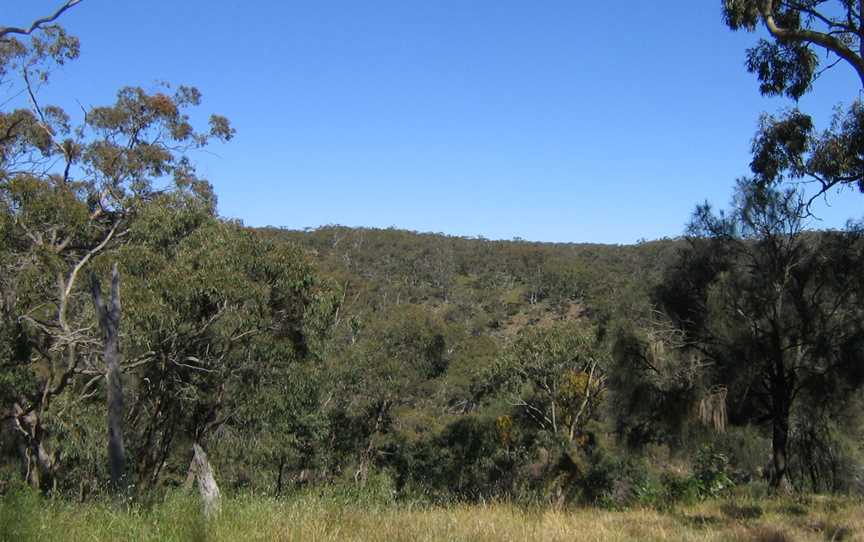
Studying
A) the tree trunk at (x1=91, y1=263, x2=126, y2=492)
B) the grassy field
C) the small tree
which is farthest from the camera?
the small tree

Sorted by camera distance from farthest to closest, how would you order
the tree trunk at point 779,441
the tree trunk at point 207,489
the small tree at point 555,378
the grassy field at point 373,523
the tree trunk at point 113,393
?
the small tree at point 555,378
the tree trunk at point 779,441
the tree trunk at point 113,393
the tree trunk at point 207,489
the grassy field at point 373,523

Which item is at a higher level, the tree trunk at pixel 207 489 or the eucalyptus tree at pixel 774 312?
the eucalyptus tree at pixel 774 312

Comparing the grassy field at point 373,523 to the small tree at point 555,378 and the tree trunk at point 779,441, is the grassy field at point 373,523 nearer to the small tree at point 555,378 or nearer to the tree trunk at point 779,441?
the tree trunk at point 779,441

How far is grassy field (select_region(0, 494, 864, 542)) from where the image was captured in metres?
4.48

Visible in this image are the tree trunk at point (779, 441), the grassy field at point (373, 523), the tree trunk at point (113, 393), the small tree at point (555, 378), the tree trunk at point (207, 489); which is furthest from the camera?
the small tree at point (555, 378)

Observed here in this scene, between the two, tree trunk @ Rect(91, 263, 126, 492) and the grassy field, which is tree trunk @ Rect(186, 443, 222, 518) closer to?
the grassy field

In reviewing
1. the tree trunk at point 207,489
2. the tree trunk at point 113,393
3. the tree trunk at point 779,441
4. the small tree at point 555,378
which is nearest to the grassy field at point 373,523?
the tree trunk at point 207,489

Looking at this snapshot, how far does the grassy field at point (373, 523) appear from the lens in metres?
4.48

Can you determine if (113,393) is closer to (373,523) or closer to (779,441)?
(373,523)

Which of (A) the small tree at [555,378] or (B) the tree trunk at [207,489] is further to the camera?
(A) the small tree at [555,378]

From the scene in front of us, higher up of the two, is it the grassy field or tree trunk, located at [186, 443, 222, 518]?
tree trunk, located at [186, 443, 222, 518]

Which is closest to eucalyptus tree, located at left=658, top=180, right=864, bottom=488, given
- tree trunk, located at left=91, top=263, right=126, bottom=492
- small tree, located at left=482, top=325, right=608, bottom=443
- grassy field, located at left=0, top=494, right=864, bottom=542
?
grassy field, located at left=0, top=494, right=864, bottom=542

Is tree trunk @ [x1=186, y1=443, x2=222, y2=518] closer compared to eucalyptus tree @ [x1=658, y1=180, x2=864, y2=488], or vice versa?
tree trunk @ [x1=186, y1=443, x2=222, y2=518]

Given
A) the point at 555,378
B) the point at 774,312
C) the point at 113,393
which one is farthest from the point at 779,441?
the point at 555,378
